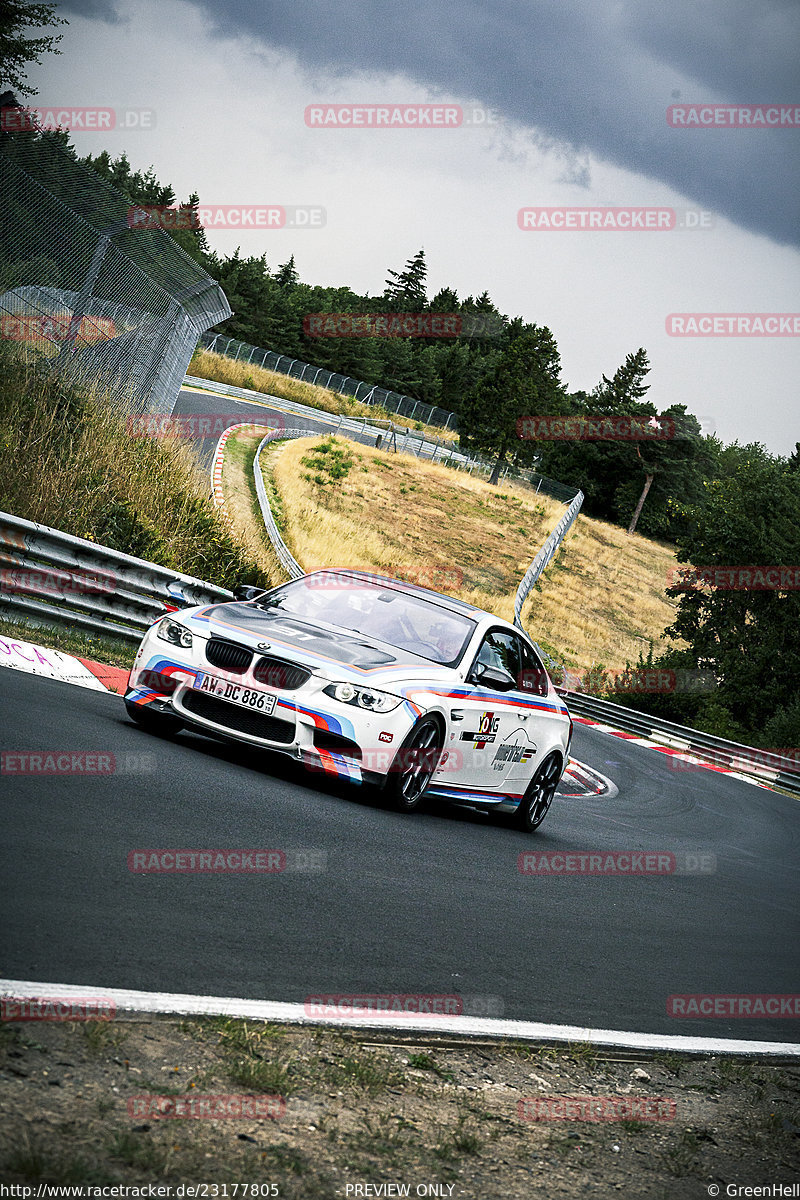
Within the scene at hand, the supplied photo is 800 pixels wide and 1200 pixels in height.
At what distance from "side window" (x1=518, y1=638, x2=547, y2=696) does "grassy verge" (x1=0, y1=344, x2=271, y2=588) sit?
15.6 feet

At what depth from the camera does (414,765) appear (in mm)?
7980

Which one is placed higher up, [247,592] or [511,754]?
[247,592]

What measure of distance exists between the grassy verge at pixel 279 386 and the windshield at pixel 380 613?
150 feet

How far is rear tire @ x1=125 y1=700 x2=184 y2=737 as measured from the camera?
25.9 feet

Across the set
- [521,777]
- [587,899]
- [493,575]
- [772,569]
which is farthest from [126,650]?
[772,569]

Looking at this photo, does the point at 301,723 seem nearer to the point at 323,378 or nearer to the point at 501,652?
the point at 501,652

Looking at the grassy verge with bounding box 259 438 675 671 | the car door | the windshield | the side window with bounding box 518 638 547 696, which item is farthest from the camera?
the grassy verge with bounding box 259 438 675 671

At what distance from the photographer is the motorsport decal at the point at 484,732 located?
337 inches

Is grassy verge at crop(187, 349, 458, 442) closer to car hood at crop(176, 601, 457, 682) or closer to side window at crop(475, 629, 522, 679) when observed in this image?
side window at crop(475, 629, 522, 679)

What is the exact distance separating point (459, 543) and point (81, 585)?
119 ft

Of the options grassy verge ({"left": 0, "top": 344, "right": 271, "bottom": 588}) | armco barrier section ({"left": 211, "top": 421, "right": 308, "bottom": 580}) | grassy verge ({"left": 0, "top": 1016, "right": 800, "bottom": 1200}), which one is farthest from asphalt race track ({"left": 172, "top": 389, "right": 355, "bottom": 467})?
grassy verge ({"left": 0, "top": 1016, "right": 800, "bottom": 1200})

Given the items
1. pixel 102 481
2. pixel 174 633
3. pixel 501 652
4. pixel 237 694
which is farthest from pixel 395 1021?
pixel 102 481

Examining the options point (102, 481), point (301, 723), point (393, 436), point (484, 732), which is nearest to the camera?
point (301, 723)

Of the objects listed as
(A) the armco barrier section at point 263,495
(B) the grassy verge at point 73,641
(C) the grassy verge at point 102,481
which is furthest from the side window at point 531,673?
(A) the armco barrier section at point 263,495
